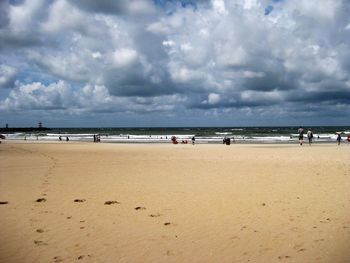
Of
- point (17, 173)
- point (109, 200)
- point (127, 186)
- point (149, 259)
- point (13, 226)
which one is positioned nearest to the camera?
point (149, 259)

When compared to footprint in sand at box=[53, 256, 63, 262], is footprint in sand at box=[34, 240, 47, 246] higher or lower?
higher

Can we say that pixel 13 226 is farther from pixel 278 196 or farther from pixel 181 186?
pixel 278 196

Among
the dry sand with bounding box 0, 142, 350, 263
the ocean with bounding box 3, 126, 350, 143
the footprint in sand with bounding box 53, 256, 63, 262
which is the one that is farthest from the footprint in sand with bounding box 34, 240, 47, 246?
the ocean with bounding box 3, 126, 350, 143

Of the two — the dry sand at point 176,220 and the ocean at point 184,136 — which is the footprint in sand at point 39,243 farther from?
the ocean at point 184,136

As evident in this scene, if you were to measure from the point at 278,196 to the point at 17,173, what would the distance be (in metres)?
10.6

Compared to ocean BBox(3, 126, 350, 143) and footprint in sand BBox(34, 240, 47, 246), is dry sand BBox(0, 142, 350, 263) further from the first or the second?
ocean BBox(3, 126, 350, 143)

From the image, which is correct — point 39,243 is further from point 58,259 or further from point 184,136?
point 184,136

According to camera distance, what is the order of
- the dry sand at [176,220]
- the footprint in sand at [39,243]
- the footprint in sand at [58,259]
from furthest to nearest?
the footprint in sand at [39,243] < the dry sand at [176,220] < the footprint in sand at [58,259]

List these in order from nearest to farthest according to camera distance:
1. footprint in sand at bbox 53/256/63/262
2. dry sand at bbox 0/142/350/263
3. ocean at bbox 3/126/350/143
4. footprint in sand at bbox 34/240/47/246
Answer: footprint in sand at bbox 53/256/63/262 → dry sand at bbox 0/142/350/263 → footprint in sand at bbox 34/240/47/246 → ocean at bbox 3/126/350/143

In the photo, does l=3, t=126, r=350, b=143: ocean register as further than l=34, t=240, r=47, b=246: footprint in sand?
Yes

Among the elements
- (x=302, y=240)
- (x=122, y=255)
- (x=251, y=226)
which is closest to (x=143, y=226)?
(x=122, y=255)

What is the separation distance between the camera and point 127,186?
11539 millimetres

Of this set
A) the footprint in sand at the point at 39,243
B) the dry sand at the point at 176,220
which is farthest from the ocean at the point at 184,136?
the footprint in sand at the point at 39,243

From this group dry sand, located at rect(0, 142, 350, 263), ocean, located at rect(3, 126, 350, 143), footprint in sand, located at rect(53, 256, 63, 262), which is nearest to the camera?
footprint in sand, located at rect(53, 256, 63, 262)
